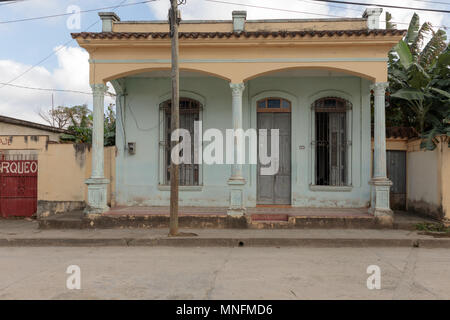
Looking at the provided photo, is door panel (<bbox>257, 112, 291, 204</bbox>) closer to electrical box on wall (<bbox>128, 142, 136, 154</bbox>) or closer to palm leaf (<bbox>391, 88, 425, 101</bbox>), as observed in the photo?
palm leaf (<bbox>391, 88, 425, 101</bbox>)

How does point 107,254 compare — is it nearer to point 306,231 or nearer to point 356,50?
point 306,231

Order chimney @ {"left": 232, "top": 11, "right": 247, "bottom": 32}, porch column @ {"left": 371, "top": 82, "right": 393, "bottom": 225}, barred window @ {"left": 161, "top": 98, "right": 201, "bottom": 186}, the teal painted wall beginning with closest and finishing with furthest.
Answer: porch column @ {"left": 371, "top": 82, "right": 393, "bottom": 225} → chimney @ {"left": 232, "top": 11, "right": 247, "bottom": 32} → the teal painted wall → barred window @ {"left": 161, "top": 98, "right": 201, "bottom": 186}

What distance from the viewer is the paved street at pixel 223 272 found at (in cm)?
431

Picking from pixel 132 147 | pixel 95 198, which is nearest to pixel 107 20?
pixel 132 147

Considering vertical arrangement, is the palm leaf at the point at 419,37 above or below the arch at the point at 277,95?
above

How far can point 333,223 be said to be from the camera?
8.22 m

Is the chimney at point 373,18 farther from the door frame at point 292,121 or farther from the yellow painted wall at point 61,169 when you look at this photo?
the yellow painted wall at point 61,169

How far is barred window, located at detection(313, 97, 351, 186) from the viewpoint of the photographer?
9.78 meters

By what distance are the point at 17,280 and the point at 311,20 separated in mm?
8536

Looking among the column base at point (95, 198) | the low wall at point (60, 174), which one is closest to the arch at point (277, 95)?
the column base at point (95, 198)

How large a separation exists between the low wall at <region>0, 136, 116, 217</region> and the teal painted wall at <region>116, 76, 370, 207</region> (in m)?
0.95

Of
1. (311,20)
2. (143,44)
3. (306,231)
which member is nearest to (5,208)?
(143,44)

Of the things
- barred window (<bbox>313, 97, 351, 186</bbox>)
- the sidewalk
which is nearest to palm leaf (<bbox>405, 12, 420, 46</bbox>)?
barred window (<bbox>313, 97, 351, 186</bbox>)

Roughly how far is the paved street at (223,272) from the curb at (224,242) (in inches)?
9.3
